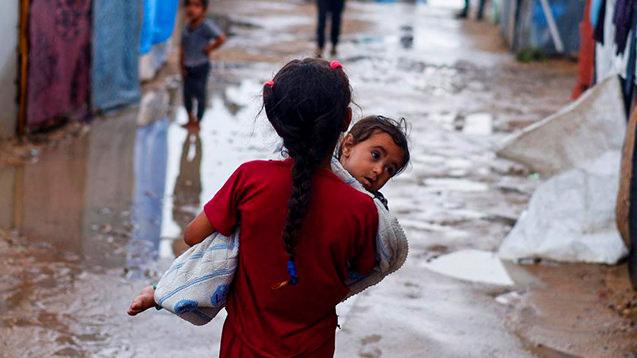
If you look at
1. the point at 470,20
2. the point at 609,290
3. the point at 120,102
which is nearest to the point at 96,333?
the point at 609,290

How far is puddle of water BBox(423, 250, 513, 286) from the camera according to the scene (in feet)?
19.3

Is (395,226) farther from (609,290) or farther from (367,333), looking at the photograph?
(609,290)

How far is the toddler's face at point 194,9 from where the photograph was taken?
29.9ft

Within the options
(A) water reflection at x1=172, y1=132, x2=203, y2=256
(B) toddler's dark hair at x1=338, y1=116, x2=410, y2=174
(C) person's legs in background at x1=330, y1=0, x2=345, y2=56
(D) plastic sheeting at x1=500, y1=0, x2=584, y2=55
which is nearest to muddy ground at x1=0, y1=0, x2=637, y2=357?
(A) water reflection at x1=172, y1=132, x2=203, y2=256

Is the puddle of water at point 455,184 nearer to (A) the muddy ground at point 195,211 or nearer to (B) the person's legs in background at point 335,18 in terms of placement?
(A) the muddy ground at point 195,211

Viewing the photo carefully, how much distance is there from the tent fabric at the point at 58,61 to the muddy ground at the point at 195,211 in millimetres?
233

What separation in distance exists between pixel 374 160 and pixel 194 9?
6.61 metres

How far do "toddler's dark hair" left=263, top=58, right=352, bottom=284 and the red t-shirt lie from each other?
0.15 feet

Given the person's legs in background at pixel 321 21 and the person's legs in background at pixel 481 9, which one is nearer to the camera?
the person's legs in background at pixel 321 21

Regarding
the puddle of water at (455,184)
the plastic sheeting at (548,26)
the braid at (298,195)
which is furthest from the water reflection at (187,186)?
the plastic sheeting at (548,26)

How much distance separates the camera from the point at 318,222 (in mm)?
2658

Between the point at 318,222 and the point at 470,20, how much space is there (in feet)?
78.1

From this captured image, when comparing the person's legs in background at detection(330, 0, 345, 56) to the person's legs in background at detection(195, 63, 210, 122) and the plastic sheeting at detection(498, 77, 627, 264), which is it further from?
the plastic sheeting at detection(498, 77, 627, 264)

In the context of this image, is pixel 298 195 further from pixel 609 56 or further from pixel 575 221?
pixel 609 56
